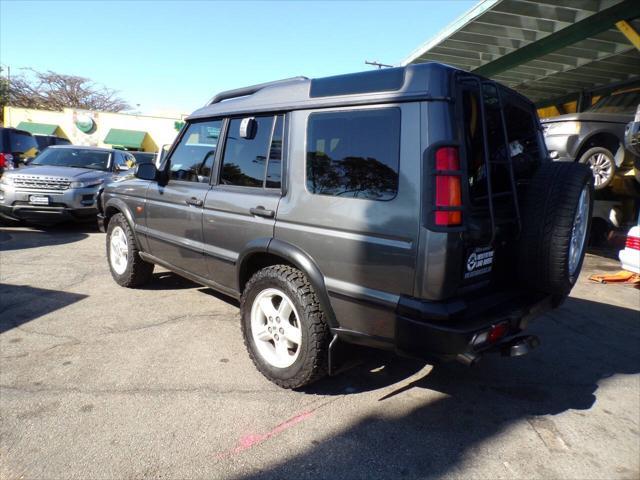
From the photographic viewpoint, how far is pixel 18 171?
807 centimetres

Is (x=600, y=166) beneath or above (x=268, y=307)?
above

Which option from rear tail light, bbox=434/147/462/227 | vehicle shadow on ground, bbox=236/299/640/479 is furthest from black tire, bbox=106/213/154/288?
rear tail light, bbox=434/147/462/227

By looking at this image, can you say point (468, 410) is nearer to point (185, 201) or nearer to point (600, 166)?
point (185, 201)

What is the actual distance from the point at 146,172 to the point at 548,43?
29.0 ft

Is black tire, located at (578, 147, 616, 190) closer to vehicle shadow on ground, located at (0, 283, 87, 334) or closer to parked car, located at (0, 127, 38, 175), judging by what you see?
vehicle shadow on ground, located at (0, 283, 87, 334)

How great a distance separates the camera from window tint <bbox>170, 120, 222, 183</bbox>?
362 cm

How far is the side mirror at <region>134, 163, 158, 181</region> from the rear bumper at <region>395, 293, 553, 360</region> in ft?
9.15

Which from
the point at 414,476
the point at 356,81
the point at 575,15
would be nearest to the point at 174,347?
the point at 414,476

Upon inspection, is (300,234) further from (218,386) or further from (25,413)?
(25,413)

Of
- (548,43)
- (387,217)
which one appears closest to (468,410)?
(387,217)

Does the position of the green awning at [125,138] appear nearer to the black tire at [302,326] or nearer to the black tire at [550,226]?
the black tire at [302,326]

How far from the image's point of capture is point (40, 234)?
315 inches

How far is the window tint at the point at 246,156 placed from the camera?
309 centimetres

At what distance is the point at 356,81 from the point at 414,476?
214 centimetres
